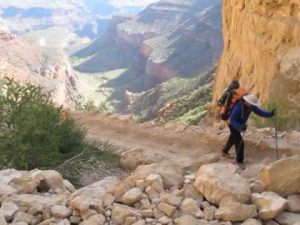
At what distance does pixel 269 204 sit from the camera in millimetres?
5160

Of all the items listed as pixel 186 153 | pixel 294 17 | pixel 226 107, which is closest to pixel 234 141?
pixel 226 107

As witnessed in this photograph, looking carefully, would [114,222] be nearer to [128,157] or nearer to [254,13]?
[128,157]

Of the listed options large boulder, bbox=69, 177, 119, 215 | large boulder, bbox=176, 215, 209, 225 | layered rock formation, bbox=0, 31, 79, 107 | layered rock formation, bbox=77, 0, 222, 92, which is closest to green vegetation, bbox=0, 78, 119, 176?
large boulder, bbox=69, 177, 119, 215

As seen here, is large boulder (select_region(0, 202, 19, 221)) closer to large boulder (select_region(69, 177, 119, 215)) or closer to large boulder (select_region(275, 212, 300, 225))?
large boulder (select_region(69, 177, 119, 215))

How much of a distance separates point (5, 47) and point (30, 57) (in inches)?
291

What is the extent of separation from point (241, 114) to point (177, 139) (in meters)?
4.98

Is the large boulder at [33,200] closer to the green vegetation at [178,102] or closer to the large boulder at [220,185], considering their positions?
the large boulder at [220,185]

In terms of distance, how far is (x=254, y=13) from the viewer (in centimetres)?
2181

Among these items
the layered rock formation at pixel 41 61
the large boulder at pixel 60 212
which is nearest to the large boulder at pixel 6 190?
the large boulder at pixel 60 212

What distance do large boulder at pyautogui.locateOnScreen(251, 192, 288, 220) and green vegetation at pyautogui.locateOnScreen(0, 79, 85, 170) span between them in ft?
13.2

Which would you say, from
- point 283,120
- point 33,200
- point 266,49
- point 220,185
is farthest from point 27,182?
point 266,49

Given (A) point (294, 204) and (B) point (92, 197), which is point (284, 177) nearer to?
(A) point (294, 204)

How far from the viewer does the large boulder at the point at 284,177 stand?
5.39 metres

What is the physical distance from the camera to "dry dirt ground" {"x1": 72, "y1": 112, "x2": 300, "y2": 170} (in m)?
11.0
